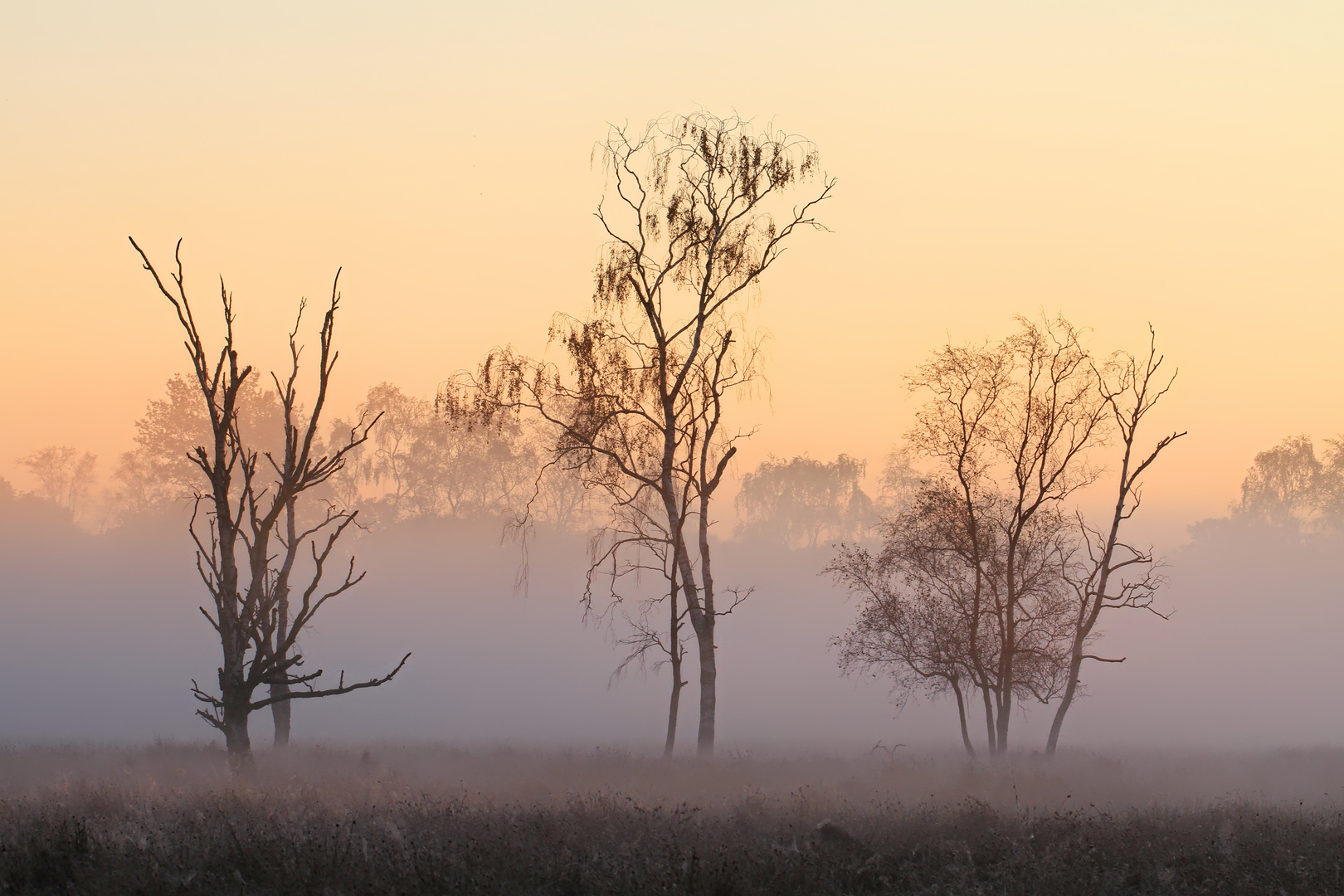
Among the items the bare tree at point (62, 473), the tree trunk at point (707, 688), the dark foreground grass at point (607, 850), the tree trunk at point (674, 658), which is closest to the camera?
the dark foreground grass at point (607, 850)

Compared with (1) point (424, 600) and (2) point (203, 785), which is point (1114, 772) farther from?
(1) point (424, 600)

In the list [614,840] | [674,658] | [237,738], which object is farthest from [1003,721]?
[237,738]

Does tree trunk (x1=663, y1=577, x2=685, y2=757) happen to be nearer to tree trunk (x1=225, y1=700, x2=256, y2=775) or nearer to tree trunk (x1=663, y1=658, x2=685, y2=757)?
tree trunk (x1=663, y1=658, x2=685, y2=757)

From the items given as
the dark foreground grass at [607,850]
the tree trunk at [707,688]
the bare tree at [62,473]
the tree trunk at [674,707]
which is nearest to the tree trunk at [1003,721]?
the tree trunk at [707,688]

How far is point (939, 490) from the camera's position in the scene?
26078 millimetres

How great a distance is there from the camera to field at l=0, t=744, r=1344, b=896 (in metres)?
10.7

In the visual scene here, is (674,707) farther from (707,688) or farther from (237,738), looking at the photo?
(237,738)

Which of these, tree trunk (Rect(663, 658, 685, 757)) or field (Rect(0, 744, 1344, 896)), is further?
tree trunk (Rect(663, 658, 685, 757))

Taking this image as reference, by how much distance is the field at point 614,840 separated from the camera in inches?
422

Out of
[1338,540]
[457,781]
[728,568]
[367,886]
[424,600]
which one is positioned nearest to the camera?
[367,886]

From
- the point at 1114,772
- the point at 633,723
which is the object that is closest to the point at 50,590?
the point at 633,723

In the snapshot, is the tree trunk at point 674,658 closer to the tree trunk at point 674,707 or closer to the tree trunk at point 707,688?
the tree trunk at point 674,707

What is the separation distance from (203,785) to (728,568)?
81.2m

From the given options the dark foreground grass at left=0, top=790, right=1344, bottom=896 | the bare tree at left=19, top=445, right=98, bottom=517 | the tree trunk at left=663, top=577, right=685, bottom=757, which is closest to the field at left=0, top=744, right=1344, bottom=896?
the dark foreground grass at left=0, top=790, right=1344, bottom=896
